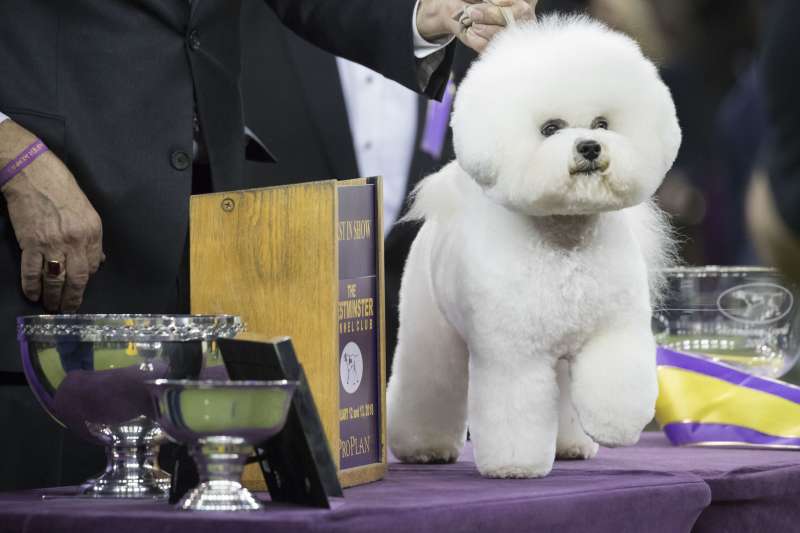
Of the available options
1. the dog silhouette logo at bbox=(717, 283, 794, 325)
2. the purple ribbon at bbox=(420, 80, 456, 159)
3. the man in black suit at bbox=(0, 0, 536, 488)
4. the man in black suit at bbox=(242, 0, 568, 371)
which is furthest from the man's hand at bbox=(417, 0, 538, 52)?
the purple ribbon at bbox=(420, 80, 456, 159)

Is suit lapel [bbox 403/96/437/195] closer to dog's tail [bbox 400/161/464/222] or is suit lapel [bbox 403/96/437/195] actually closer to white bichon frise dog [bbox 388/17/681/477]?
dog's tail [bbox 400/161/464/222]

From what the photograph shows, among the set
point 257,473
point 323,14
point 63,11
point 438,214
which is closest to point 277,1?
point 323,14

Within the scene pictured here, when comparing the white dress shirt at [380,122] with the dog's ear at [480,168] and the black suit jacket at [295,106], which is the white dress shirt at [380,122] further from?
the dog's ear at [480,168]

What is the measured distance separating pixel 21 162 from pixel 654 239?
78cm

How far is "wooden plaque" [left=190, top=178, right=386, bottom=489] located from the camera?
1.12 metres

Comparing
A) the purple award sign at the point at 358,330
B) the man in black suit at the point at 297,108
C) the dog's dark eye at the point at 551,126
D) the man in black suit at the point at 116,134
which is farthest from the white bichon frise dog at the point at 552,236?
the man in black suit at the point at 297,108

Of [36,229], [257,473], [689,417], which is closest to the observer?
[257,473]

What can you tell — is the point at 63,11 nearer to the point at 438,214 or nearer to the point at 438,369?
the point at 438,214

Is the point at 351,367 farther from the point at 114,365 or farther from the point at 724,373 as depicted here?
the point at 724,373

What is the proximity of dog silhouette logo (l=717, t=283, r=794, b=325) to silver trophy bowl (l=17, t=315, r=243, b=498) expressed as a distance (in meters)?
0.97

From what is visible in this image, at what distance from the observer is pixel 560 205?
1.16 meters

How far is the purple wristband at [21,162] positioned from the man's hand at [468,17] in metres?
0.51

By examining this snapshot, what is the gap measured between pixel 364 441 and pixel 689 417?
24.8 inches

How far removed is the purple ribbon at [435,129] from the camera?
3.02 metres
